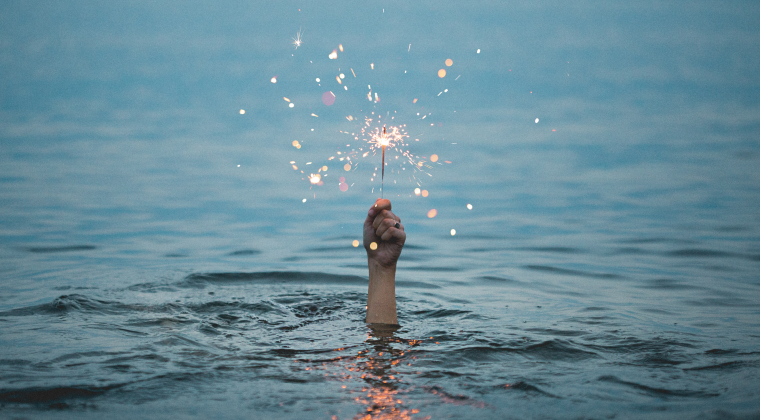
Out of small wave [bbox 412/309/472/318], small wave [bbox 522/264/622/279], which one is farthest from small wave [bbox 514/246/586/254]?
small wave [bbox 412/309/472/318]

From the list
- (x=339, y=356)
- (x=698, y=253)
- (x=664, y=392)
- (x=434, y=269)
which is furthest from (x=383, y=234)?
(x=698, y=253)

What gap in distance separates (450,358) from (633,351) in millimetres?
1768

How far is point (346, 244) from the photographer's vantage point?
540 inches

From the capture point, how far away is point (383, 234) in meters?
5.80

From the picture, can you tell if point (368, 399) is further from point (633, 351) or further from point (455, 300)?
point (455, 300)

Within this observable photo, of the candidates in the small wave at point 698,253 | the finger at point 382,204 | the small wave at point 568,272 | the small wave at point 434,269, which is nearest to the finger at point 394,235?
the finger at point 382,204

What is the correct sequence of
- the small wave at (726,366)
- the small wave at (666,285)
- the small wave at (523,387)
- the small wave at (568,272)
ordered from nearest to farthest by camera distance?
the small wave at (523,387), the small wave at (726,366), the small wave at (666,285), the small wave at (568,272)

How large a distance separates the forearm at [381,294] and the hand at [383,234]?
64 millimetres

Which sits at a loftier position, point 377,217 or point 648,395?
point 377,217

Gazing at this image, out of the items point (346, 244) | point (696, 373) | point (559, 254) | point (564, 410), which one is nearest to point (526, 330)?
point (696, 373)

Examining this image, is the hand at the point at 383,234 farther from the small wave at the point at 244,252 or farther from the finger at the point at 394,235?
the small wave at the point at 244,252

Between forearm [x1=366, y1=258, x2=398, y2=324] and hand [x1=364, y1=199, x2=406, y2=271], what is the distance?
0.21 ft

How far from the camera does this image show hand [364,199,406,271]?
5.87 metres

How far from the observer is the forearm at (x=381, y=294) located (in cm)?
619
